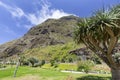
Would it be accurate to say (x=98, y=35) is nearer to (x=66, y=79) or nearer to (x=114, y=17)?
(x=114, y=17)

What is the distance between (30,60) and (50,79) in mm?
65458

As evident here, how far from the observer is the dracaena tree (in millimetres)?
25056

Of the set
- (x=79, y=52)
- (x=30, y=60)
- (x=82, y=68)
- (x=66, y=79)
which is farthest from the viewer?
(x=79, y=52)

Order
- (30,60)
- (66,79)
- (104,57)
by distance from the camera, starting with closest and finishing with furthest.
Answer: (104,57) < (66,79) < (30,60)

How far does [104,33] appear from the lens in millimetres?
25656

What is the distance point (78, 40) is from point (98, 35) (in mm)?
2998

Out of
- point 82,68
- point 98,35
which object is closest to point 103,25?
point 98,35

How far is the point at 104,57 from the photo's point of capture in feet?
87.4

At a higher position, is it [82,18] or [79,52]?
[79,52]

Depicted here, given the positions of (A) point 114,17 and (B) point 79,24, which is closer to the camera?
(A) point 114,17

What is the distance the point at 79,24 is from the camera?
27906 mm

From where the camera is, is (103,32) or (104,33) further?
(104,33)

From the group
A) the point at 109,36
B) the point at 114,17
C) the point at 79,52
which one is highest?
the point at 79,52

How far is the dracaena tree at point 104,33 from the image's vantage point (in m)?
25.1
